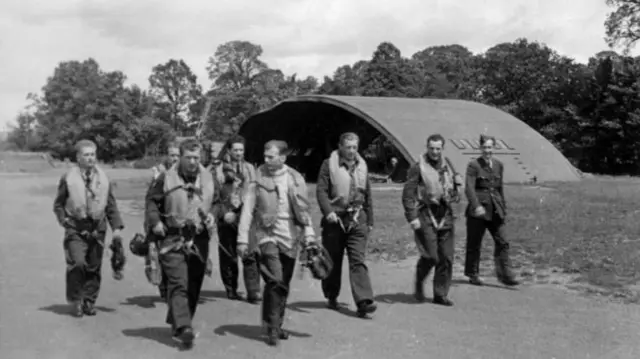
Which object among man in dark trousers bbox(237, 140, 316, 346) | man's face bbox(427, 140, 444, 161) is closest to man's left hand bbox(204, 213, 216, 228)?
man in dark trousers bbox(237, 140, 316, 346)

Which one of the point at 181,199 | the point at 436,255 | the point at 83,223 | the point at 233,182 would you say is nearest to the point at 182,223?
the point at 181,199

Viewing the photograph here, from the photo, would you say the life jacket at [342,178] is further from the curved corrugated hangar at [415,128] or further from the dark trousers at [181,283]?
the curved corrugated hangar at [415,128]

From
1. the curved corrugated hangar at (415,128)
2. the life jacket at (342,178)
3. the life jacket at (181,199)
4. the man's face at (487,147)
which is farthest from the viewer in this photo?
the curved corrugated hangar at (415,128)

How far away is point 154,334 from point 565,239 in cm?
751

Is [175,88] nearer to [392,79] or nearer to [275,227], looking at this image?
[392,79]

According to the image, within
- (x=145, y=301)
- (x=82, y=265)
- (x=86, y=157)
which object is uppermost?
(x=86, y=157)

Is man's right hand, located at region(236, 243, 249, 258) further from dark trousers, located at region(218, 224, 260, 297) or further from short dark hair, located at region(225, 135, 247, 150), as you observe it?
short dark hair, located at region(225, 135, 247, 150)

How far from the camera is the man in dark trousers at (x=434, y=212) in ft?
27.2

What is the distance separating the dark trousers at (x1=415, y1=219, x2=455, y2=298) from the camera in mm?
8297

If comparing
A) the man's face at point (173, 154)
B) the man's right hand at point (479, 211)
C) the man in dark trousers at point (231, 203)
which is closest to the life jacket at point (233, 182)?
the man in dark trousers at point (231, 203)

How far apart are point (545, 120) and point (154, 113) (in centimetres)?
5649

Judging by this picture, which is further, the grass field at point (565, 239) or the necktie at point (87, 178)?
the grass field at point (565, 239)

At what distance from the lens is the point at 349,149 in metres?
7.83

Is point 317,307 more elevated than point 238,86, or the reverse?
point 238,86
